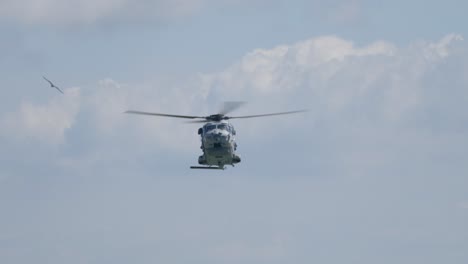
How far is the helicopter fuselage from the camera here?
105438 millimetres

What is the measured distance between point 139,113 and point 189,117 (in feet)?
29.6

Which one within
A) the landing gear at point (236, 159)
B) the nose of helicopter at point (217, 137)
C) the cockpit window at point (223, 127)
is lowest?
the landing gear at point (236, 159)

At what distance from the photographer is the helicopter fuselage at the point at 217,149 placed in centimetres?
10544

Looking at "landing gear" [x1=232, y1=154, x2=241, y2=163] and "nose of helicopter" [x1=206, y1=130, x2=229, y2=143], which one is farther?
"landing gear" [x1=232, y1=154, x2=241, y2=163]

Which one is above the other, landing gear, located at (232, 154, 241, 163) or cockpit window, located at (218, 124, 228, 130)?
cockpit window, located at (218, 124, 228, 130)

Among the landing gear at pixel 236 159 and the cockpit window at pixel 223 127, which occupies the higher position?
the cockpit window at pixel 223 127

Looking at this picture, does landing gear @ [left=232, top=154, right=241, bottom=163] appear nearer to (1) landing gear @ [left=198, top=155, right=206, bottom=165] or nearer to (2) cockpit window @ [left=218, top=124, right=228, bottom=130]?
(1) landing gear @ [left=198, top=155, right=206, bottom=165]

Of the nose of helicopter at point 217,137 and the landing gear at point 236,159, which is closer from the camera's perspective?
the nose of helicopter at point 217,137

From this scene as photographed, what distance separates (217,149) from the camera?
105m

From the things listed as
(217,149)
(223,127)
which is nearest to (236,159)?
(217,149)

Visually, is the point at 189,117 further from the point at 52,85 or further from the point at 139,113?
the point at 52,85

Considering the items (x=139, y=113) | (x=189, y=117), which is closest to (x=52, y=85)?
(x=139, y=113)

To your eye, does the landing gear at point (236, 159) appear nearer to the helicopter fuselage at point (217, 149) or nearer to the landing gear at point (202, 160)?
the helicopter fuselage at point (217, 149)

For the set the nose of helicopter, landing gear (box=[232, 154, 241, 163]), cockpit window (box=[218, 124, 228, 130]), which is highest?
cockpit window (box=[218, 124, 228, 130])
